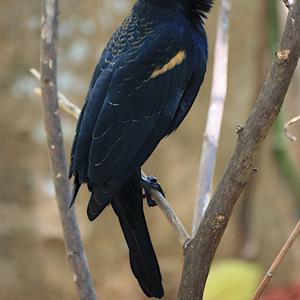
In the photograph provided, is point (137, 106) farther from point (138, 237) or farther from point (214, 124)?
point (138, 237)

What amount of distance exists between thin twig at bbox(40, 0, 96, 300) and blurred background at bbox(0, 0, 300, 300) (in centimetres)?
166

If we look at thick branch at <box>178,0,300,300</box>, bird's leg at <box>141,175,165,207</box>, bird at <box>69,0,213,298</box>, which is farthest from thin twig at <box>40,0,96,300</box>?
thick branch at <box>178,0,300,300</box>

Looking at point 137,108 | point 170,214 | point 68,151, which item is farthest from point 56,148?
point 68,151

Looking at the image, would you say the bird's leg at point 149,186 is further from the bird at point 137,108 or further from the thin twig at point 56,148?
the thin twig at point 56,148

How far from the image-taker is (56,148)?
220cm

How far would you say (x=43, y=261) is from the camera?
13.0 ft

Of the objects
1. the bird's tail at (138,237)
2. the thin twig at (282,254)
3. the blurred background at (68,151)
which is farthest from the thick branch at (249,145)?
the blurred background at (68,151)

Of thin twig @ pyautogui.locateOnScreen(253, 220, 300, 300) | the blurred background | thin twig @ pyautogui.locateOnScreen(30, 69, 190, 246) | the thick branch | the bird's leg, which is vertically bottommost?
the blurred background

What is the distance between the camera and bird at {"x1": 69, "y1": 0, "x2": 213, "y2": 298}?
2.16 meters

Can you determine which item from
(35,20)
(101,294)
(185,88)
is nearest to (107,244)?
(101,294)

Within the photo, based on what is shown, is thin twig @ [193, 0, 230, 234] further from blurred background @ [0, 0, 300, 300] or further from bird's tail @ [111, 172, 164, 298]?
blurred background @ [0, 0, 300, 300]

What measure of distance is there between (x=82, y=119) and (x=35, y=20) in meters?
1.84

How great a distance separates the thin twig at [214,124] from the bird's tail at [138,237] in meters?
0.16

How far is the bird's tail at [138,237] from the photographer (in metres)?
2.17
